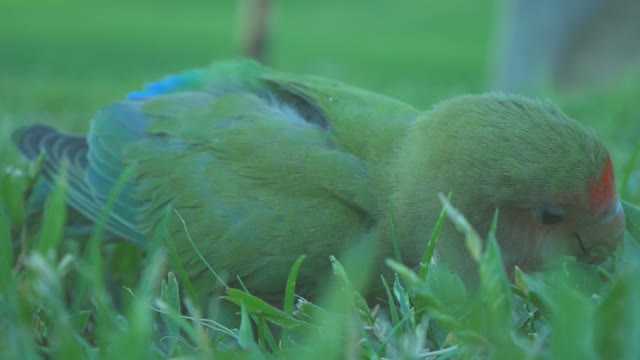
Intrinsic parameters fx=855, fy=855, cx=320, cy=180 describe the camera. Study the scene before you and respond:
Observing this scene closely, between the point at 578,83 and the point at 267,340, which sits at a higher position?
the point at 267,340

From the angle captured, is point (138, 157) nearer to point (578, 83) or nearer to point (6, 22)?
point (578, 83)

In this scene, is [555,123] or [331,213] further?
[331,213]

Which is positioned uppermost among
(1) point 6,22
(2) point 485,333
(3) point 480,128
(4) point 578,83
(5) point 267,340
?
(3) point 480,128

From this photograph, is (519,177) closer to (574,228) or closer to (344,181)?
(574,228)

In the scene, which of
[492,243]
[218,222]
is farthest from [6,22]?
[492,243]

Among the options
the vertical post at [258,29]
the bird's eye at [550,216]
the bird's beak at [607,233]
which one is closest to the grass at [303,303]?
the bird's beak at [607,233]

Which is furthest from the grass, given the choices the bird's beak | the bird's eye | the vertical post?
the vertical post

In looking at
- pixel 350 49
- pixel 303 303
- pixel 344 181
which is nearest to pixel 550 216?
pixel 344 181

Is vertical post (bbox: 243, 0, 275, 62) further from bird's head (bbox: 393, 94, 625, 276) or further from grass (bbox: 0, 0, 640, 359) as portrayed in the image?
bird's head (bbox: 393, 94, 625, 276)

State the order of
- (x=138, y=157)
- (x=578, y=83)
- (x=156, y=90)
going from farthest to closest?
Answer: (x=578, y=83) < (x=156, y=90) < (x=138, y=157)
